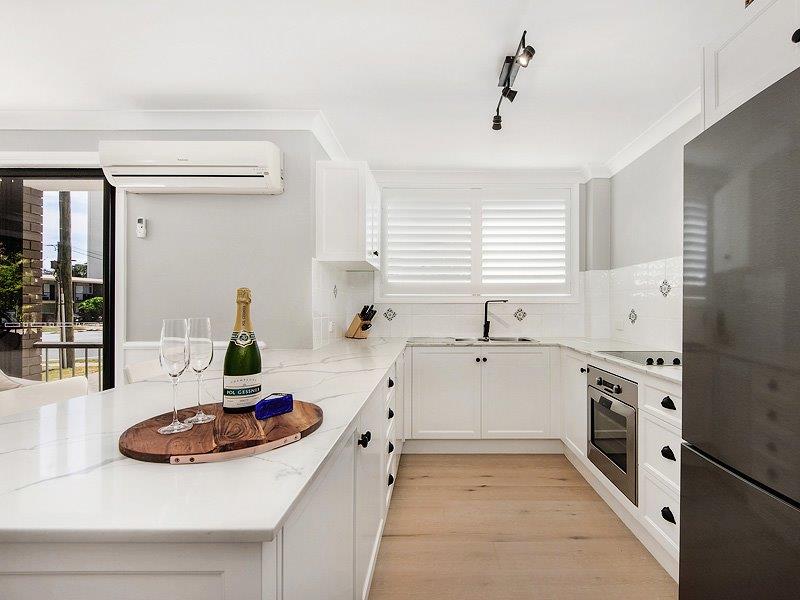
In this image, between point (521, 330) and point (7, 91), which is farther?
point (521, 330)

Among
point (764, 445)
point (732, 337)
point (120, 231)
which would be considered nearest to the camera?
point (764, 445)

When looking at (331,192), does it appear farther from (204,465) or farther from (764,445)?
(764,445)

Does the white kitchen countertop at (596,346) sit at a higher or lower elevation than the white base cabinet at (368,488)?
higher

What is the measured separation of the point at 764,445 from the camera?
994 millimetres

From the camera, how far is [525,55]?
1858 mm

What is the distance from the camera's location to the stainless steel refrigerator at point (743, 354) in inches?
36.6

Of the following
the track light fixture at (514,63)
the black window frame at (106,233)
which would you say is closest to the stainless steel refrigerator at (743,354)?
the track light fixture at (514,63)

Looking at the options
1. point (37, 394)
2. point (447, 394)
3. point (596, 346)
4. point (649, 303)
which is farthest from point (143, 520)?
point (649, 303)

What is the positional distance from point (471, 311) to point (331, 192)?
69.8 inches

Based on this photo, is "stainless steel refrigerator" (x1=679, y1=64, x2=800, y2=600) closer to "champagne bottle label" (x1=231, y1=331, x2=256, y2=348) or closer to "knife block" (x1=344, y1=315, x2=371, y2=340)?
"champagne bottle label" (x1=231, y1=331, x2=256, y2=348)

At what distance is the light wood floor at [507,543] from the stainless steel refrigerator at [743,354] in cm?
73

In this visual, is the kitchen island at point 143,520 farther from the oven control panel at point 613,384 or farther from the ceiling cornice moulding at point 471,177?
the ceiling cornice moulding at point 471,177

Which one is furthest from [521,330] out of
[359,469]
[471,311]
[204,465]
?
[204,465]

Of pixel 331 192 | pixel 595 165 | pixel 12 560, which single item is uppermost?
pixel 595 165
